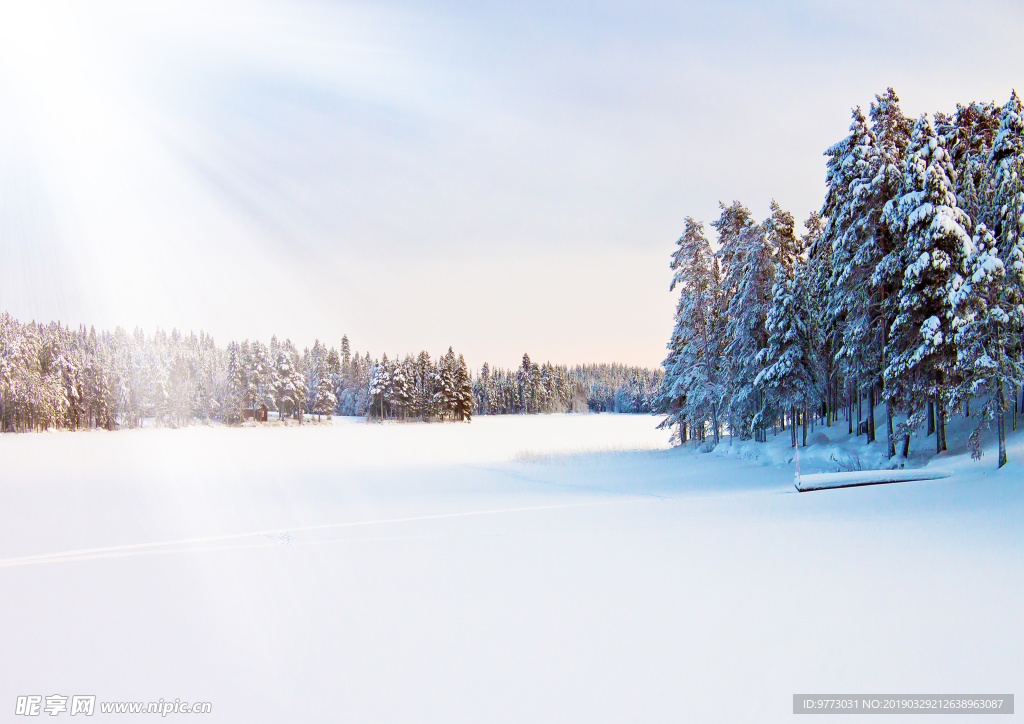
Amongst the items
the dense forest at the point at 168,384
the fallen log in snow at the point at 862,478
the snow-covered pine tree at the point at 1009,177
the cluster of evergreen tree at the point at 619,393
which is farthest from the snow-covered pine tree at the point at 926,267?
the cluster of evergreen tree at the point at 619,393

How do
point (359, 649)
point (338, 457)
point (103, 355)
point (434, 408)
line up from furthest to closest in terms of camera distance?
point (434, 408)
point (103, 355)
point (338, 457)
point (359, 649)

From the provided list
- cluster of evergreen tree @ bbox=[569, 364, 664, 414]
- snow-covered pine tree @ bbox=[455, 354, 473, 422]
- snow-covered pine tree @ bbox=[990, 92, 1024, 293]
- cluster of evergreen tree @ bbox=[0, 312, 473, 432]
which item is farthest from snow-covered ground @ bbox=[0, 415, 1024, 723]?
cluster of evergreen tree @ bbox=[569, 364, 664, 414]

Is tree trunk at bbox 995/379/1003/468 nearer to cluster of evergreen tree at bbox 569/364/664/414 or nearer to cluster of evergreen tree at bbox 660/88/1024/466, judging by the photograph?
cluster of evergreen tree at bbox 660/88/1024/466

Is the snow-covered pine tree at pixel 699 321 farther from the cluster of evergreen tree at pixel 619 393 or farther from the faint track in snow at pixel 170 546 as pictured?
the cluster of evergreen tree at pixel 619 393

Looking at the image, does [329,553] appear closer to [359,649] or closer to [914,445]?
[359,649]

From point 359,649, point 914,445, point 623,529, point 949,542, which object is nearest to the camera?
point 359,649

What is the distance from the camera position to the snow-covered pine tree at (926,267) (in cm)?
Answer: 1705

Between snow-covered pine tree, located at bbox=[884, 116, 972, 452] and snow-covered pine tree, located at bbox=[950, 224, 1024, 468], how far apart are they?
0.42m

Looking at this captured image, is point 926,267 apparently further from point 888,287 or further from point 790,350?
point 790,350

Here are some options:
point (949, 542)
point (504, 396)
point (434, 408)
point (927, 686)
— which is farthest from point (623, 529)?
point (504, 396)

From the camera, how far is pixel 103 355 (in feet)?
255

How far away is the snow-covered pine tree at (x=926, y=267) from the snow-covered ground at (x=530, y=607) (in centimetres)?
532

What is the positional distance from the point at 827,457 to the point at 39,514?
27787mm

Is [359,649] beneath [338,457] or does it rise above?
above
